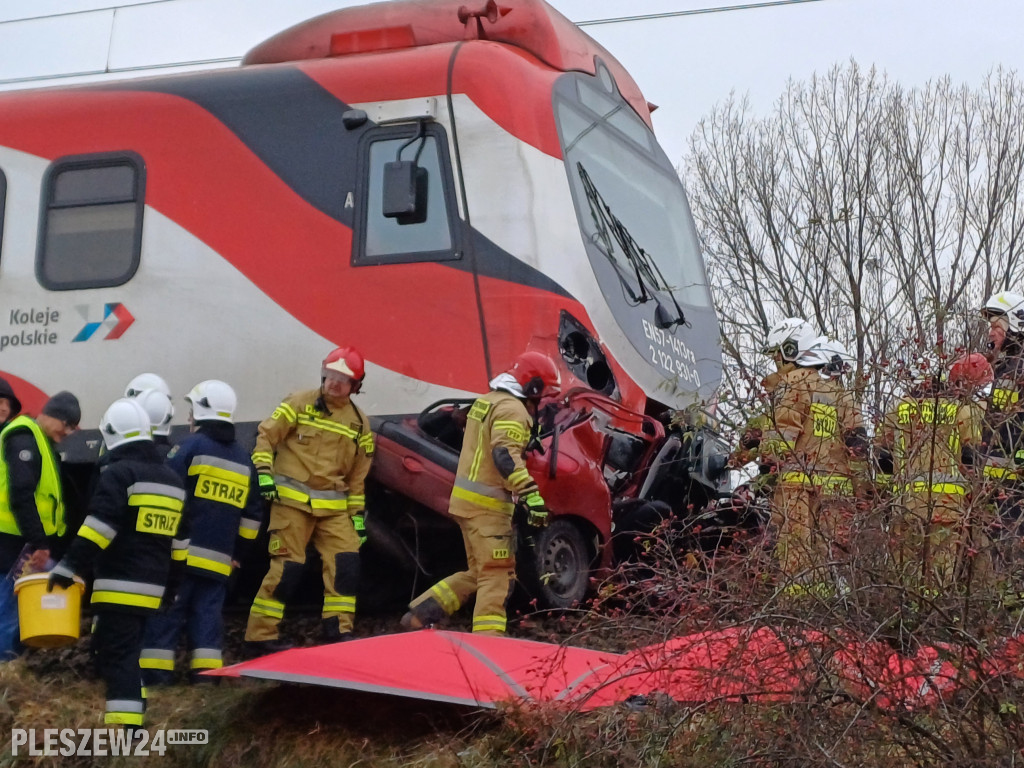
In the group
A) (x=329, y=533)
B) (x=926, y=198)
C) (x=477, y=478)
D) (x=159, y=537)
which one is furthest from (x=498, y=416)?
(x=926, y=198)

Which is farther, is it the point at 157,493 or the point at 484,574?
the point at 484,574

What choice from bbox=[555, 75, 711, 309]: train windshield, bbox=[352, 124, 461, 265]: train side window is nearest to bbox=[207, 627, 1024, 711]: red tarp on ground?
bbox=[352, 124, 461, 265]: train side window

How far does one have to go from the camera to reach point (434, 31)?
28.6 feet

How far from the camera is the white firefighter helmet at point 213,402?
297 inches

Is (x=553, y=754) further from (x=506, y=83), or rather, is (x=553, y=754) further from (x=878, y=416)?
(x=506, y=83)

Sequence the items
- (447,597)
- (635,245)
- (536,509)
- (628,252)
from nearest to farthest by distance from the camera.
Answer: (536,509) < (447,597) < (628,252) < (635,245)

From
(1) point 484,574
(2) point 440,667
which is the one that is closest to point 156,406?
(1) point 484,574

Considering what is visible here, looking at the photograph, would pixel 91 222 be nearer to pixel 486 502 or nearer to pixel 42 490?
pixel 42 490

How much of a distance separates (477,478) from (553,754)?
2458 millimetres

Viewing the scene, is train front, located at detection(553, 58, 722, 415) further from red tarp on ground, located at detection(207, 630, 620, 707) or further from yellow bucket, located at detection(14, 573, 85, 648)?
yellow bucket, located at detection(14, 573, 85, 648)

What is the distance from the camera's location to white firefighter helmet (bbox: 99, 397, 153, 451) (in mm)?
6801

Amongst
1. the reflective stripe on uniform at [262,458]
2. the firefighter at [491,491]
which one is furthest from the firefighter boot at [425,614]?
the reflective stripe on uniform at [262,458]

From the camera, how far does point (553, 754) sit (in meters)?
5.28

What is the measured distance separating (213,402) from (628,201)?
2.92 m
